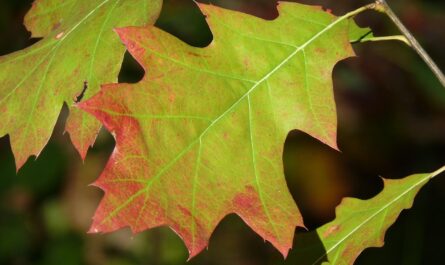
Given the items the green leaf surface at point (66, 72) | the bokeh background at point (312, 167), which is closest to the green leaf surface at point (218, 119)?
the green leaf surface at point (66, 72)

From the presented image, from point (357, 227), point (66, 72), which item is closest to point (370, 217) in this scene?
point (357, 227)

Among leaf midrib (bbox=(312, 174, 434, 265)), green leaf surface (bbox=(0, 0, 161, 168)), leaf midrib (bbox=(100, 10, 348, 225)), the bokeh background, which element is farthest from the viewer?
the bokeh background

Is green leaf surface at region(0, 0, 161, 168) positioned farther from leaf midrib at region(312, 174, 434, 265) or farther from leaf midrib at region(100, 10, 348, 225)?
leaf midrib at region(312, 174, 434, 265)

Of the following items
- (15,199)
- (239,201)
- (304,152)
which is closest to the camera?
(239,201)

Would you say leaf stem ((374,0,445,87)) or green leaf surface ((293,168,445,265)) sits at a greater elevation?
leaf stem ((374,0,445,87))

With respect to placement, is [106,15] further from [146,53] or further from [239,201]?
[239,201]

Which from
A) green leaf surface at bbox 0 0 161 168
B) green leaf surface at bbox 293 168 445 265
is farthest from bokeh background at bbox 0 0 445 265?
green leaf surface at bbox 0 0 161 168

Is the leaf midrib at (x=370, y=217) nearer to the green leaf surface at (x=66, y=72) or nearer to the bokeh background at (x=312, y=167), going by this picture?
the green leaf surface at (x=66, y=72)

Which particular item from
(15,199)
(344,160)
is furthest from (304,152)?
(15,199)
